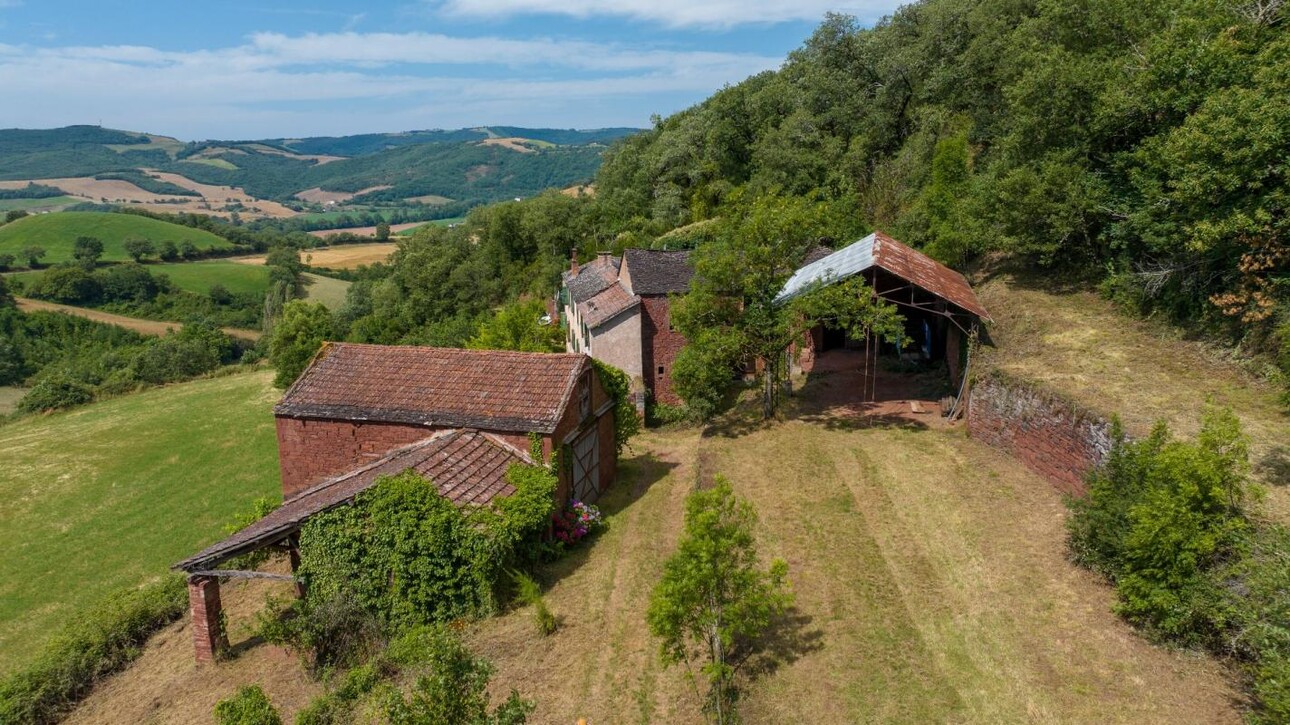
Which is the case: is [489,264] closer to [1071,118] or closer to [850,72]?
[850,72]

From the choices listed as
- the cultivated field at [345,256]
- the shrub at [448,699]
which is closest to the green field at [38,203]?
the cultivated field at [345,256]

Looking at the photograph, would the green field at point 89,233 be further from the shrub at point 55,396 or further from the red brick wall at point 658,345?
the red brick wall at point 658,345

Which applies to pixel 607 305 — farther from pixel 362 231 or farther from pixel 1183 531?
pixel 362 231

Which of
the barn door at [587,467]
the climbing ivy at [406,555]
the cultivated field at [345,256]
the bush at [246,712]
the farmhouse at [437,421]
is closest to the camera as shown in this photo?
the bush at [246,712]

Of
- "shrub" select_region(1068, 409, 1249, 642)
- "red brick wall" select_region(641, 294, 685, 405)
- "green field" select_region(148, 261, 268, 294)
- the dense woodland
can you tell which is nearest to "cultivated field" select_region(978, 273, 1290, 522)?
the dense woodland

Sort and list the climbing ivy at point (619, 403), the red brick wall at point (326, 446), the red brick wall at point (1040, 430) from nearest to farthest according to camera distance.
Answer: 1. the red brick wall at point (1040, 430)
2. the red brick wall at point (326, 446)
3. the climbing ivy at point (619, 403)
